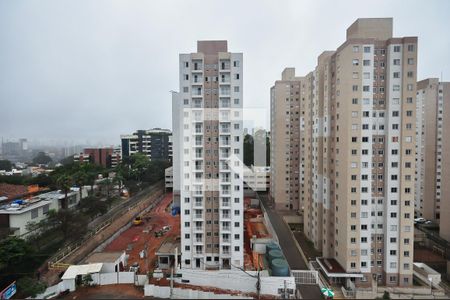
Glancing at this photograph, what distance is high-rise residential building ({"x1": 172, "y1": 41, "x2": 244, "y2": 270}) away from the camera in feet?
41.6

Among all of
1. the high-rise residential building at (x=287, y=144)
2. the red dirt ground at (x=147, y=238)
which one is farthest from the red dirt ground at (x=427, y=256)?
the red dirt ground at (x=147, y=238)

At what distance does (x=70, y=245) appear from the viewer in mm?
13875

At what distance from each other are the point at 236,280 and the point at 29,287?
8922mm

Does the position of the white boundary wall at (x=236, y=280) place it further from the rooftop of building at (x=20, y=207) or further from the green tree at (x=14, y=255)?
the rooftop of building at (x=20, y=207)

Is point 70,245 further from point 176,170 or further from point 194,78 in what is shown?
point 194,78

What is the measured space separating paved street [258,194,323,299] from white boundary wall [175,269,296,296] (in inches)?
38.1

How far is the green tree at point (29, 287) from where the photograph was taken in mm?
9938

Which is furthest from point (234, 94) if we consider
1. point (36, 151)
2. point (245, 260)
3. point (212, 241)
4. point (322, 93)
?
point (36, 151)

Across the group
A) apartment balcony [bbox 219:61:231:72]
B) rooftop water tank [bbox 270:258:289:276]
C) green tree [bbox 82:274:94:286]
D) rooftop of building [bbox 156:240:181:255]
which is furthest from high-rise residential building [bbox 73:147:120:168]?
rooftop water tank [bbox 270:258:289:276]

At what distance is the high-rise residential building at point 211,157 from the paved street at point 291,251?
11.7 ft

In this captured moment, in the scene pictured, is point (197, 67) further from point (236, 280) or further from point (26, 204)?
point (26, 204)

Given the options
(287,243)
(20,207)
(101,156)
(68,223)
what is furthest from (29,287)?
(101,156)

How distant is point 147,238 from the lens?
55.9ft

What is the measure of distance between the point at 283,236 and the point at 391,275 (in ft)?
23.2
